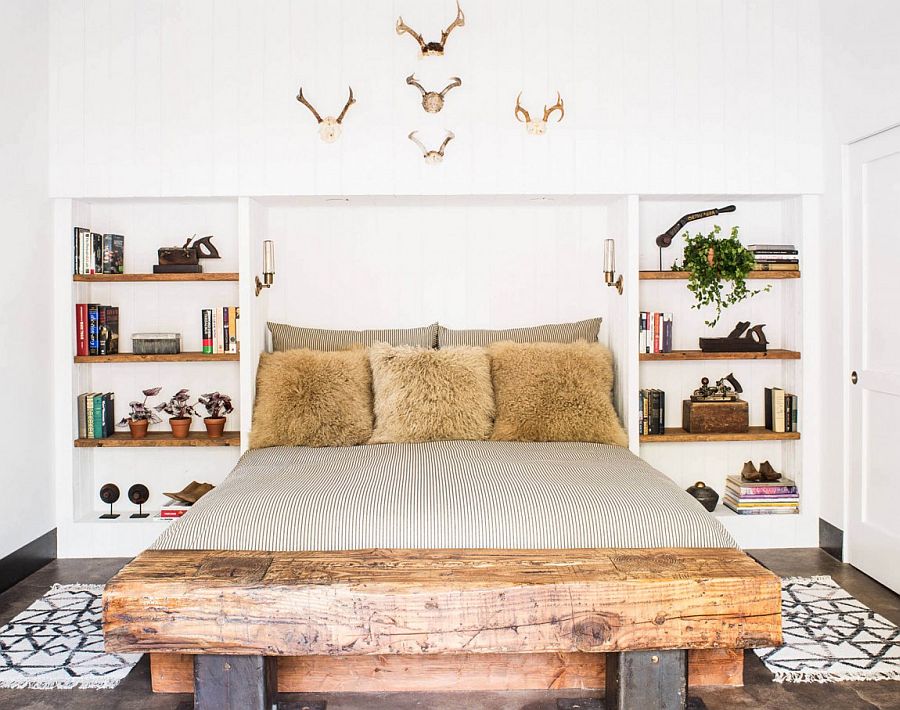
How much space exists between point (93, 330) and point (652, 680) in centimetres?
321

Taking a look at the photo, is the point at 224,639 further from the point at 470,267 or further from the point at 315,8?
the point at 315,8

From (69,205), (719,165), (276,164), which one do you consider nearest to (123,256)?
(69,205)

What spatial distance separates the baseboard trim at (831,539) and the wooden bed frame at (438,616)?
6.38ft

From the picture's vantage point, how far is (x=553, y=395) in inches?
151

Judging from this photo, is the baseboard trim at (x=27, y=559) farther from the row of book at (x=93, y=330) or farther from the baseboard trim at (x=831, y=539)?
the baseboard trim at (x=831, y=539)

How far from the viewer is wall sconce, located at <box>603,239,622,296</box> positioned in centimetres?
425

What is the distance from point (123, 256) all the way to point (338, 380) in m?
1.46

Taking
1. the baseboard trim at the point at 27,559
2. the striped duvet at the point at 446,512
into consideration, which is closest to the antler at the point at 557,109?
the striped duvet at the point at 446,512

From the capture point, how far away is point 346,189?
4.11m

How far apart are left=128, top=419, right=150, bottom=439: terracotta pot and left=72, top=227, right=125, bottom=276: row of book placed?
79 centimetres

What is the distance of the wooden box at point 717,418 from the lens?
422 centimetres

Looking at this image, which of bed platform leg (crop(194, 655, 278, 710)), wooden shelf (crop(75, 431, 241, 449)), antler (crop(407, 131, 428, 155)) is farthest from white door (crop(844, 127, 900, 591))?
wooden shelf (crop(75, 431, 241, 449))

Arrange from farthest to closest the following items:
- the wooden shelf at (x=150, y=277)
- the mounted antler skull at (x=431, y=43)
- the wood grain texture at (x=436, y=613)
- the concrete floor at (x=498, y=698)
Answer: the wooden shelf at (x=150, y=277)
the mounted antler skull at (x=431, y=43)
the concrete floor at (x=498, y=698)
the wood grain texture at (x=436, y=613)

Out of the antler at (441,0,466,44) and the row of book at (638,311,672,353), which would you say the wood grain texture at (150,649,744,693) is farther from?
the antler at (441,0,466,44)
